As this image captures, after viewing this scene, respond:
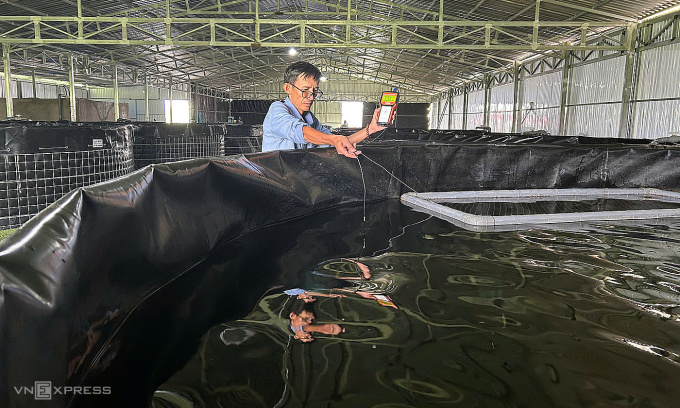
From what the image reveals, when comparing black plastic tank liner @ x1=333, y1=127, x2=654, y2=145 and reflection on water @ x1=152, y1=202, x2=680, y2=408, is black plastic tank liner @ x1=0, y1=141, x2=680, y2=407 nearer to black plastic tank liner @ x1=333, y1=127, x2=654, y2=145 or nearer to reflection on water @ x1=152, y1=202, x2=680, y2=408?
reflection on water @ x1=152, y1=202, x2=680, y2=408

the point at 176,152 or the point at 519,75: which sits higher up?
the point at 519,75

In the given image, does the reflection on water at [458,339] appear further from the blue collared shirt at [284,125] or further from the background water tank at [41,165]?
the background water tank at [41,165]

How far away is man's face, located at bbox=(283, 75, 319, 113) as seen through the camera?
15.6 ft

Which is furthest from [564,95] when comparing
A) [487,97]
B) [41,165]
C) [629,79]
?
[41,165]

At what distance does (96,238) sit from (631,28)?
1682 centimetres

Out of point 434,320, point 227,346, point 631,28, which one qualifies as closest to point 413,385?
point 434,320

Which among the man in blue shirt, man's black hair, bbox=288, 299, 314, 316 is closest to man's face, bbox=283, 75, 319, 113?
the man in blue shirt

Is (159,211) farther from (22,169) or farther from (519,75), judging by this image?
(519,75)

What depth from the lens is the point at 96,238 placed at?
6.27 ft

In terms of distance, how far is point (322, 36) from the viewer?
25.1 metres

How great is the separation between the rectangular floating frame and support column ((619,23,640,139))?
991 centimetres

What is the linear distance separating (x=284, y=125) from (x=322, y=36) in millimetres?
21919

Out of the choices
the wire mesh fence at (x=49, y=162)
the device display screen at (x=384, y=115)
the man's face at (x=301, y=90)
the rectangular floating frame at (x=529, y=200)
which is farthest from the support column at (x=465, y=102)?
the wire mesh fence at (x=49, y=162)

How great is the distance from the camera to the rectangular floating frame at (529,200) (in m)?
4.46
